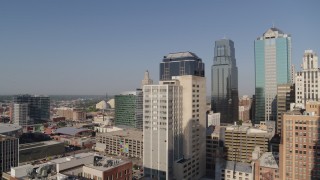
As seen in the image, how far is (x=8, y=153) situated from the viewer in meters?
89.2

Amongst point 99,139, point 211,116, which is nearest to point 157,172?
point 99,139

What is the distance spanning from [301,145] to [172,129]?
39450mm

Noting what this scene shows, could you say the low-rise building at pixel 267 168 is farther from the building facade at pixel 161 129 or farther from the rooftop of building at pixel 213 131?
the rooftop of building at pixel 213 131

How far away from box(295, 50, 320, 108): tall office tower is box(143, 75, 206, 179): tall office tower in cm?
6035

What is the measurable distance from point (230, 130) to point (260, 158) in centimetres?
3634

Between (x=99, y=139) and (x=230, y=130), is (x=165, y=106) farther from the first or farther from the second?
(x=99, y=139)

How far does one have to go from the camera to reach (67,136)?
18212 centimetres

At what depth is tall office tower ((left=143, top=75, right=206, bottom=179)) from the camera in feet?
296

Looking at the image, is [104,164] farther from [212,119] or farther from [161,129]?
[212,119]

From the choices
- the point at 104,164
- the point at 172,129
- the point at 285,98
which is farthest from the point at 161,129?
the point at 285,98

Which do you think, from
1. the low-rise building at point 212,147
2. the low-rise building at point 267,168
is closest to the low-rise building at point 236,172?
the low-rise building at point 267,168

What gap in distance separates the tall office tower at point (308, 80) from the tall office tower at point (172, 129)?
60.4m

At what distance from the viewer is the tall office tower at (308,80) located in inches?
5015

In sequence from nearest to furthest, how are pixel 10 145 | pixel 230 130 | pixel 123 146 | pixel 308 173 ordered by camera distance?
pixel 308 173, pixel 10 145, pixel 230 130, pixel 123 146
